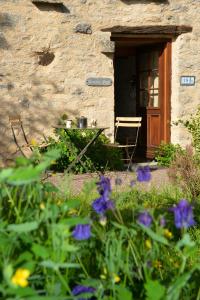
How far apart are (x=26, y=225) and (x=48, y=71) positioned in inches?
233

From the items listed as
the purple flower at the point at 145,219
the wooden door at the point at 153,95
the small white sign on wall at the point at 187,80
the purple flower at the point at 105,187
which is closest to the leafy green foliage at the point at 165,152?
the wooden door at the point at 153,95

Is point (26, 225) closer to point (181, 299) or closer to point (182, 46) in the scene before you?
point (181, 299)

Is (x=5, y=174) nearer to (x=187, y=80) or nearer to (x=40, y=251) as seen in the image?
(x=40, y=251)

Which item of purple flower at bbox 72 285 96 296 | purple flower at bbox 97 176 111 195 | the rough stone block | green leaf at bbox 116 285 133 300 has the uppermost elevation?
the rough stone block

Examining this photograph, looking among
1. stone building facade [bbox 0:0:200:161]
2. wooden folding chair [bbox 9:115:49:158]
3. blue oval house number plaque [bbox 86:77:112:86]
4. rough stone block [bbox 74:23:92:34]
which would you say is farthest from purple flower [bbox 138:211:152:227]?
rough stone block [bbox 74:23:92:34]

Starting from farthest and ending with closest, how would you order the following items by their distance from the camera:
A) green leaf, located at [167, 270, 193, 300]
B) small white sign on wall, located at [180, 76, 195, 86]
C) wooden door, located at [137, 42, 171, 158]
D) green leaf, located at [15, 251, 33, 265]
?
wooden door, located at [137, 42, 171, 158] → small white sign on wall, located at [180, 76, 195, 86] → green leaf, located at [15, 251, 33, 265] → green leaf, located at [167, 270, 193, 300]

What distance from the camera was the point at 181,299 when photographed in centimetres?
215

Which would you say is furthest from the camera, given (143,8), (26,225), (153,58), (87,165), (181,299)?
(153,58)

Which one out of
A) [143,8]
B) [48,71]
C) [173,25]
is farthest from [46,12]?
[173,25]

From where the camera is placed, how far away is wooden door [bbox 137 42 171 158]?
324 inches

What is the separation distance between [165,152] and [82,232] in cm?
633

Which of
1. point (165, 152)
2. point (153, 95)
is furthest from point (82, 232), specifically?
point (153, 95)

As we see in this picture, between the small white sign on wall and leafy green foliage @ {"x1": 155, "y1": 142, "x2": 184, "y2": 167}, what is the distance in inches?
39.4

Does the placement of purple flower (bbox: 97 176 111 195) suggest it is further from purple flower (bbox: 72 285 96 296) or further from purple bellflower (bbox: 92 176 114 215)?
purple flower (bbox: 72 285 96 296)
